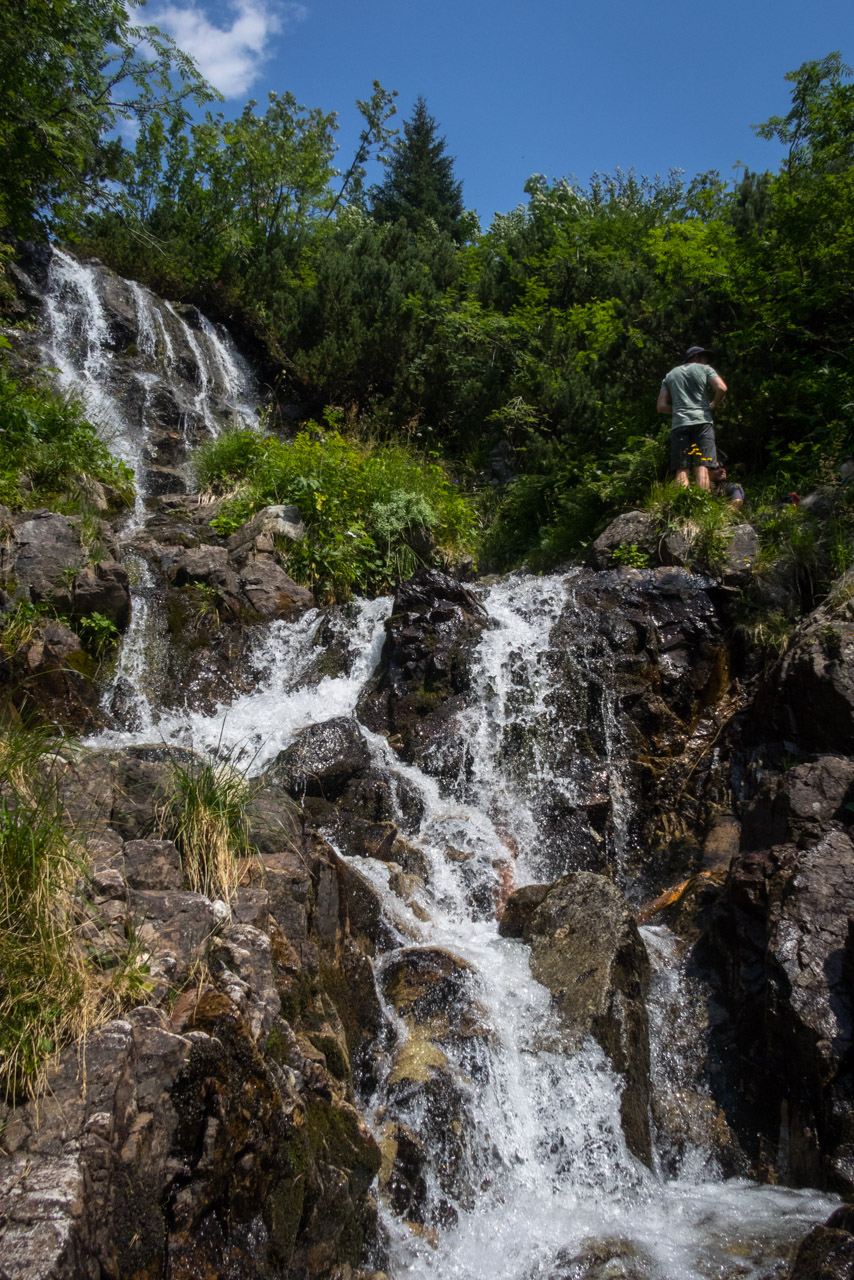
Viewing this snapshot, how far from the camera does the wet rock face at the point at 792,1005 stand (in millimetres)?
3514

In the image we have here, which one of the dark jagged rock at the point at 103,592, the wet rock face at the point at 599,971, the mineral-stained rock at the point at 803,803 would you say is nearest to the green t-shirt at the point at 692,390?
the mineral-stained rock at the point at 803,803

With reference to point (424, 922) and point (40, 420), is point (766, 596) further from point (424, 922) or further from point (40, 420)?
point (40, 420)

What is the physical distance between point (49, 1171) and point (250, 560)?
25.3 ft

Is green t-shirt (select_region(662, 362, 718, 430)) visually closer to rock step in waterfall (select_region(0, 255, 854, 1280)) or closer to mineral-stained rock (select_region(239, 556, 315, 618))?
rock step in waterfall (select_region(0, 255, 854, 1280))

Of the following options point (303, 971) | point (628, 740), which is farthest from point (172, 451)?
point (303, 971)

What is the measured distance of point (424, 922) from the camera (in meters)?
5.11

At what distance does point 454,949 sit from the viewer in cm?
474

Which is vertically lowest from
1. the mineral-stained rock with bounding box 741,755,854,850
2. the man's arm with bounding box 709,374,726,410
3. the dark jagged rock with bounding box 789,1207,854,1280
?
the dark jagged rock with bounding box 789,1207,854,1280

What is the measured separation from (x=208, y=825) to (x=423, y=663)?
4.06 metres

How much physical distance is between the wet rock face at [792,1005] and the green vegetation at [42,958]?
3163 millimetres

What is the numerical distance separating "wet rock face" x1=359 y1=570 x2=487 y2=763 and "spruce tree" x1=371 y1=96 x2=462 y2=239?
25976 millimetres

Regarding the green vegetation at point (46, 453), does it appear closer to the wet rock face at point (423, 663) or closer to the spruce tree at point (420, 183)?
the wet rock face at point (423, 663)

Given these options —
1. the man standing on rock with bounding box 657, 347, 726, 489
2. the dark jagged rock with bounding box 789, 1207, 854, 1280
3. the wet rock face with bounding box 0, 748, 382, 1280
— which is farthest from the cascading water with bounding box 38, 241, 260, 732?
the dark jagged rock with bounding box 789, 1207, 854, 1280

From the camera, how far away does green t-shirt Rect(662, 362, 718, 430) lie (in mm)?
8328
